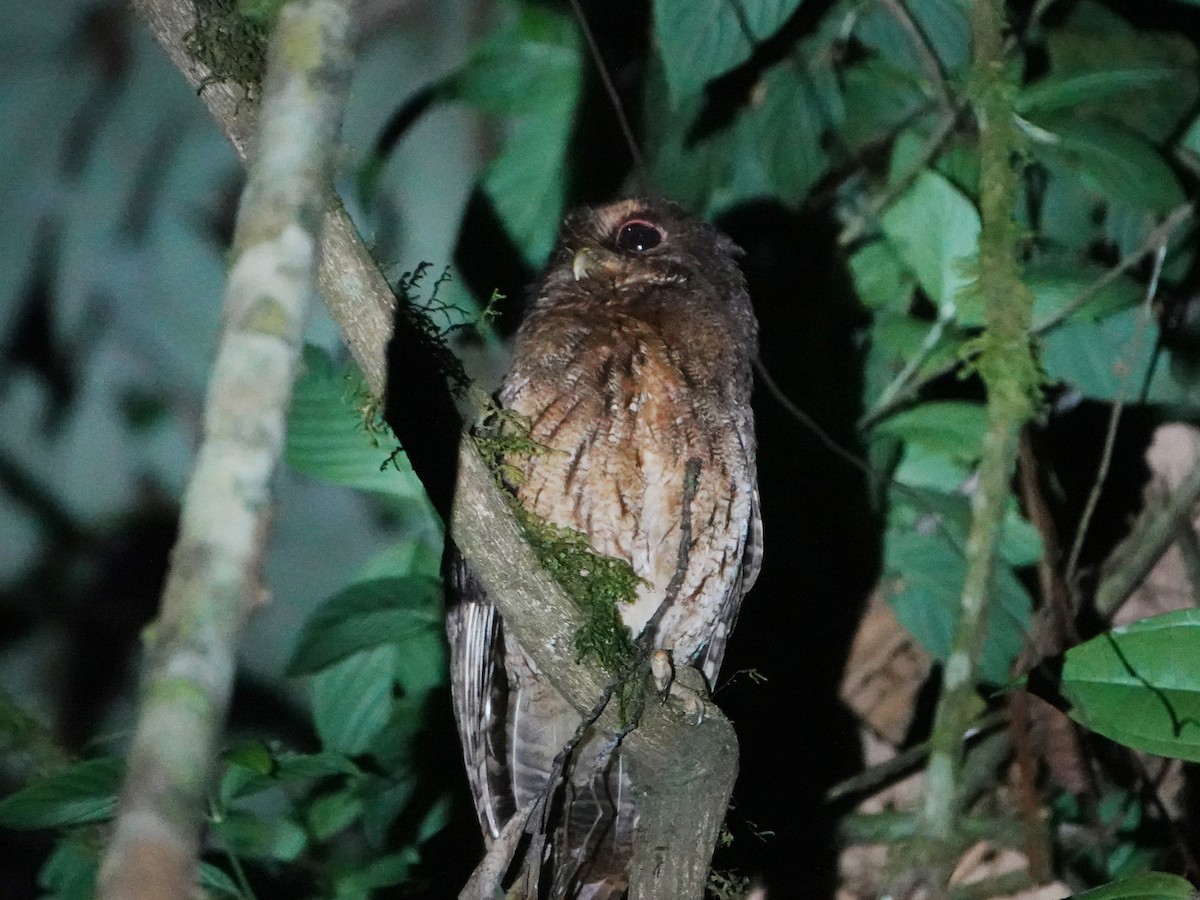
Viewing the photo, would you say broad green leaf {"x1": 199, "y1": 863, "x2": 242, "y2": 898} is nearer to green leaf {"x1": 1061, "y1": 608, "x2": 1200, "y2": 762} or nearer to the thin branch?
green leaf {"x1": 1061, "y1": 608, "x2": 1200, "y2": 762}

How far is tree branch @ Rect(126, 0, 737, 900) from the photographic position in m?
1.17

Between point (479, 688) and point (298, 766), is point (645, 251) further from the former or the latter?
point (298, 766)

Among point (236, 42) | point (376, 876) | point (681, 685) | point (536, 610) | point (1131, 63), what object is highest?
point (236, 42)

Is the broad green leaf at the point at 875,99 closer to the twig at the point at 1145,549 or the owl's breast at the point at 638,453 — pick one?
the owl's breast at the point at 638,453

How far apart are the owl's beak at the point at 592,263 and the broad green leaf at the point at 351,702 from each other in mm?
1043

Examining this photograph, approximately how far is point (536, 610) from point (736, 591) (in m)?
1.05

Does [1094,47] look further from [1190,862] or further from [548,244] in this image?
[1190,862]

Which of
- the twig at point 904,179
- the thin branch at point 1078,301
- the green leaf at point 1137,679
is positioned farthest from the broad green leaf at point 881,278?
the green leaf at point 1137,679

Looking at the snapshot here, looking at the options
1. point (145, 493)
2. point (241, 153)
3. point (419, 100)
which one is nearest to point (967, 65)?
point (419, 100)

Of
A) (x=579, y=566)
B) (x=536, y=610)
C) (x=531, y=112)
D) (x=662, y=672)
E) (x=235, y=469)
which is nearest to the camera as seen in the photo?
(x=235, y=469)

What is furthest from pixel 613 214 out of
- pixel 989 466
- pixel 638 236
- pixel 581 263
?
pixel 989 466

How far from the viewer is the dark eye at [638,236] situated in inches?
91.6

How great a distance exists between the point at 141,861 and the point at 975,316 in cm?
235

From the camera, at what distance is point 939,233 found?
2609 millimetres
